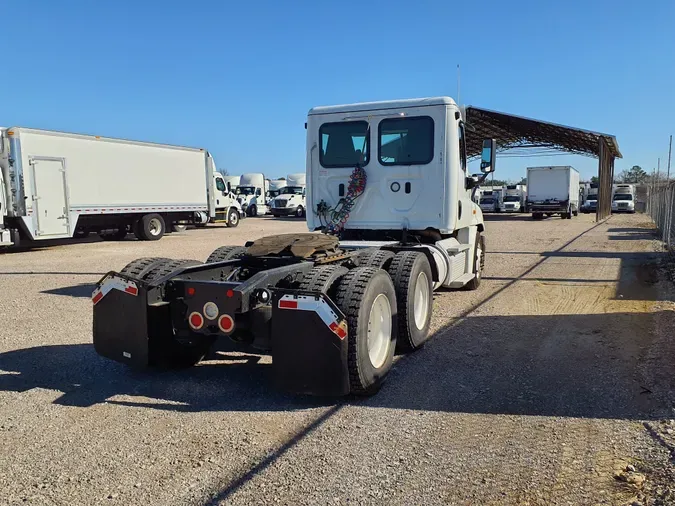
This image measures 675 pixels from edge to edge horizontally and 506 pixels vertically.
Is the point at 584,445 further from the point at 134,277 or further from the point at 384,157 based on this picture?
the point at 384,157

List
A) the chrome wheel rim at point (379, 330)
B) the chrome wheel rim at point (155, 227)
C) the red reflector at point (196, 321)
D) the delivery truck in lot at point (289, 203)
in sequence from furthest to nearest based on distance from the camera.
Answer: the delivery truck in lot at point (289, 203)
the chrome wheel rim at point (155, 227)
the chrome wheel rim at point (379, 330)
the red reflector at point (196, 321)

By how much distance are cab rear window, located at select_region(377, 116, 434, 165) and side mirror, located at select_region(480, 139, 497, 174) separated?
1137 millimetres

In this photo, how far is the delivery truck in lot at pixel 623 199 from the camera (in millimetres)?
44656

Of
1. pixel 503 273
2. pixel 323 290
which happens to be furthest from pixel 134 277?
pixel 503 273

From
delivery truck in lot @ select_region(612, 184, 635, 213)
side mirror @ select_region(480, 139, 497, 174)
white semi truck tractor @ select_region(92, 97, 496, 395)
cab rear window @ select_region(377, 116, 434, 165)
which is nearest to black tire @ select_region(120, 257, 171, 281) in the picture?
white semi truck tractor @ select_region(92, 97, 496, 395)

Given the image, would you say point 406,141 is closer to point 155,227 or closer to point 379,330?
point 379,330

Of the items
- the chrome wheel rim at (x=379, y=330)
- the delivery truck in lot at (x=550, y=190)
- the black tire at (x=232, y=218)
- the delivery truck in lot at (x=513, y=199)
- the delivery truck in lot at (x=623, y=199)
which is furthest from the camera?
the delivery truck in lot at (x=513, y=199)

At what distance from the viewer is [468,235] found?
8.97 meters

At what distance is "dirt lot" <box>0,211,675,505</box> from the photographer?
3.24m

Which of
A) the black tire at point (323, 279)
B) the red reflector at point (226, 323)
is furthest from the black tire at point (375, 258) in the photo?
the red reflector at point (226, 323)

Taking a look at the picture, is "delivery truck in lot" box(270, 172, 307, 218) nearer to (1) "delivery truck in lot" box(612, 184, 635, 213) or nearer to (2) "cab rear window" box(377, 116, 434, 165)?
(1) "delivery truck in lot" box(612, 184, 635, 213)

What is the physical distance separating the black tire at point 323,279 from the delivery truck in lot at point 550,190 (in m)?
33.5

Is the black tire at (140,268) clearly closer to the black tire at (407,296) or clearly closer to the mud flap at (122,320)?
the mud flap at (122,320)

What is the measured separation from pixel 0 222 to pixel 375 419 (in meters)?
14.7
